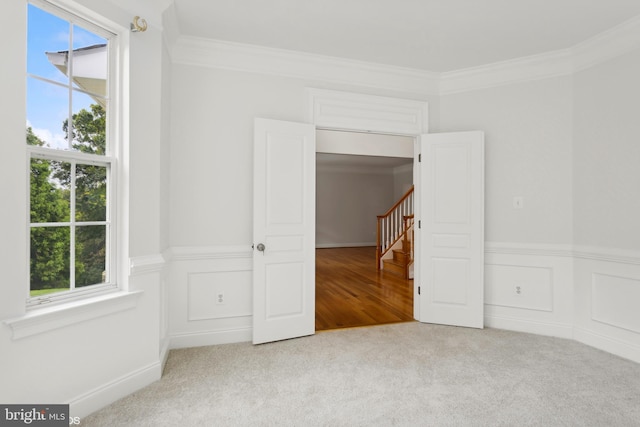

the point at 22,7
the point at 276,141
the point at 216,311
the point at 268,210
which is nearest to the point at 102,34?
the point at 22,7

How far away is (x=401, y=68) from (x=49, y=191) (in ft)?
10.6

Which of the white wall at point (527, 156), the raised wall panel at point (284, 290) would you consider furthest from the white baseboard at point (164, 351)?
the white wall at point (527, 156)

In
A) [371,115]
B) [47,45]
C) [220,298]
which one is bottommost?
[220,298]

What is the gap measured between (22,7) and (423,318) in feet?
12.8

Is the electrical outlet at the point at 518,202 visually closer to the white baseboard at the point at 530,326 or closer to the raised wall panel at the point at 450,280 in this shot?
the raised wall panel at the point at 450,280

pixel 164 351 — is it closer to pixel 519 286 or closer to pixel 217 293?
pixel 217 293

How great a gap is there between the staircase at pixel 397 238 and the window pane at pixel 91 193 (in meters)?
5.01

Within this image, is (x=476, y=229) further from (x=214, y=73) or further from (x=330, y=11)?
(x=214, y=73)

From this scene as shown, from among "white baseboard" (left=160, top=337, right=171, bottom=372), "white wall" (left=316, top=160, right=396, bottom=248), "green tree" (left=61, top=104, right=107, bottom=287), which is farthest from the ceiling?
"white wall" (left=316, top=160, right=396, bottom=248)

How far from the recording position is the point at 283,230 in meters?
3.08

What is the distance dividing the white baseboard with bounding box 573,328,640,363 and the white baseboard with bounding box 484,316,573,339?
0.28 ft

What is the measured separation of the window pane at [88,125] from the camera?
1.97 meters

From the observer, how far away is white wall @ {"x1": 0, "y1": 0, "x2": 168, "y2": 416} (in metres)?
1.59

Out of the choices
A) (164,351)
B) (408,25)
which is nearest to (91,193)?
(164,351)
